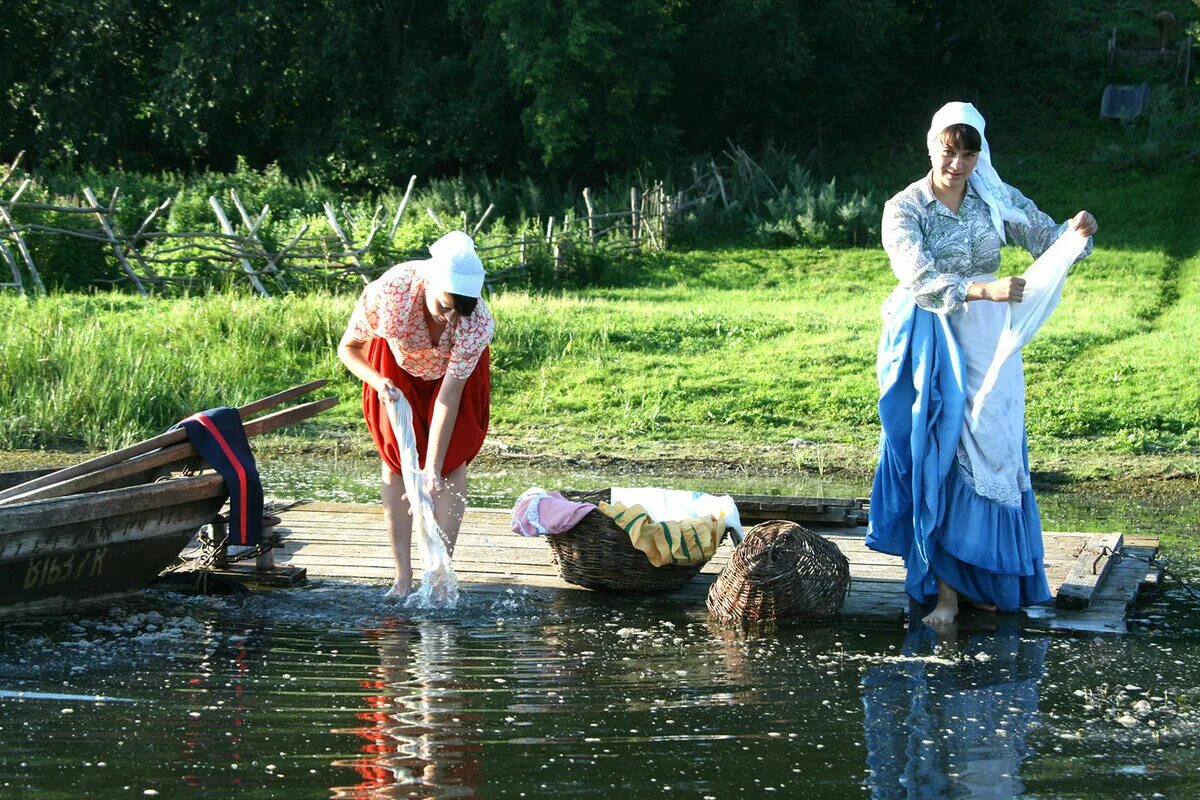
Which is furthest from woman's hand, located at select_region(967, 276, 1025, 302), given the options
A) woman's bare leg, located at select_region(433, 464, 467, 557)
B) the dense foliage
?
the dense foliage

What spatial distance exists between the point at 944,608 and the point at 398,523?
2.55 m

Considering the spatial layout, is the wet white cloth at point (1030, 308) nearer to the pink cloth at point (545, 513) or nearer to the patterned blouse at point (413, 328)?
the pink cloth at point (545, 513)

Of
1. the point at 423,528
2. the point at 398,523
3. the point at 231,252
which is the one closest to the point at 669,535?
the point at 423,528

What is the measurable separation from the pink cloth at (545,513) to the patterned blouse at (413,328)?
2.77 feet

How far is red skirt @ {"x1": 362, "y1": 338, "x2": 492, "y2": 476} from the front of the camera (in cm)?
658

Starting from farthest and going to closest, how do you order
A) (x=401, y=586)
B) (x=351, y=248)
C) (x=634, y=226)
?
(x=634, y=226)
(x=351, y=248)
(x=401, y=586)

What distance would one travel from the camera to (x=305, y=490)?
10.5m

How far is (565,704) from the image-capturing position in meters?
5.37

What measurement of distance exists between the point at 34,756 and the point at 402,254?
1577cm

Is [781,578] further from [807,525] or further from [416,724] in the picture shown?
[416,724]

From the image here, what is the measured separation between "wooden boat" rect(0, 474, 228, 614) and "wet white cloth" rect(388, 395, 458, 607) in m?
0.98

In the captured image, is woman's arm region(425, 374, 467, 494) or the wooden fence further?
the wooden fence

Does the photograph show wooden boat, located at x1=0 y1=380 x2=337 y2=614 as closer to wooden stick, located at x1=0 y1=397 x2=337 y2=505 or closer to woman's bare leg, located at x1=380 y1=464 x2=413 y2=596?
wooden stick, located at x1=0 y1=397 x2=337 y2=505

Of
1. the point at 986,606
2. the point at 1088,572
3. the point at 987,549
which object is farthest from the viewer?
the point at 1088,572
